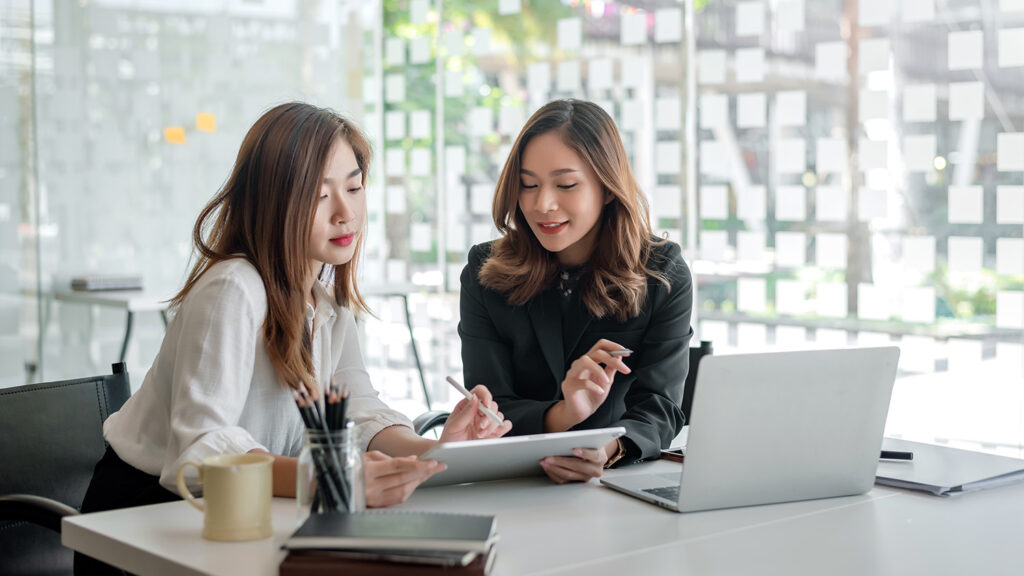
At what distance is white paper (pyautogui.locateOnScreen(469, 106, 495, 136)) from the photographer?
17.2 ft

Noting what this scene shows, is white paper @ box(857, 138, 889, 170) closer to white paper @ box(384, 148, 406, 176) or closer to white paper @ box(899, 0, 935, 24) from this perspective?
white paper @ box(899, 0, 935, 24)

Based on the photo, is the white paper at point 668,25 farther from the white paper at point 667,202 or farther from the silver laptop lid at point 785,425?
the silver laptop lid at point 785,425

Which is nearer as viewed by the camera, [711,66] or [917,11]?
[917,11]

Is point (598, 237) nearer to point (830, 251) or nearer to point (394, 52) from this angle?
point (830, 251)

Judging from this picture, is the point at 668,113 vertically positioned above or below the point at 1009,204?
above

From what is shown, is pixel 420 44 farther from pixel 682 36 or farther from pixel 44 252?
pixel 44 252

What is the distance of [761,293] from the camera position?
4.16 meters

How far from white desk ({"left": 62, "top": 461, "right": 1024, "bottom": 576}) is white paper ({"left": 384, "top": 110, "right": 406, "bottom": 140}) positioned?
439 centimetres

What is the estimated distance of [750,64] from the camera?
163 inches

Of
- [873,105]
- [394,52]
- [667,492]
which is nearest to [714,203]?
[873,105]

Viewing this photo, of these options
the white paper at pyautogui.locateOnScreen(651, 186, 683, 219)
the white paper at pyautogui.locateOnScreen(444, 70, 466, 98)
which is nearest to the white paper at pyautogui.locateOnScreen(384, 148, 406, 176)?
the white paper at pyautogui.locateOnScreen(444, 70, 466, 98)

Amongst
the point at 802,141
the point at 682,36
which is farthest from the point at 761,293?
the point at 682,36

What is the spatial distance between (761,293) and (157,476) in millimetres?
3027

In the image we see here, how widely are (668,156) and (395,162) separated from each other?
192cm
